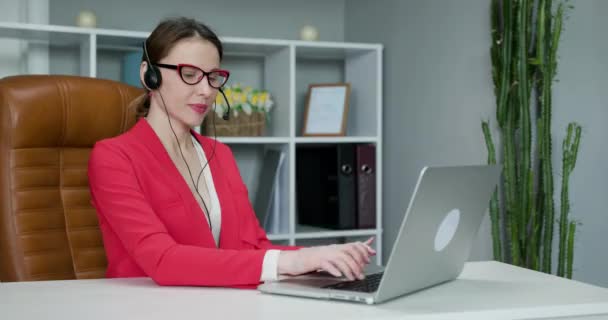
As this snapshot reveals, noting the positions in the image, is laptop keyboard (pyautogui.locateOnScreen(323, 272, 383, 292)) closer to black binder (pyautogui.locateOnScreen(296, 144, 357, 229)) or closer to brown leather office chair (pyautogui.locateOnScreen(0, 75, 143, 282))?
brown leather office chair (pyautogui.locateOnScreen(0, 75, 143, 282))

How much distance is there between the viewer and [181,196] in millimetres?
1718

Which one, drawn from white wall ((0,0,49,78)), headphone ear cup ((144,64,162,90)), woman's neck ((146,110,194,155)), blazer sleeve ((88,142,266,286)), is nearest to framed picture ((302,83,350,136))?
white wall ((0,0,49,78))

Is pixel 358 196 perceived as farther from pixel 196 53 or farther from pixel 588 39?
pixel 196 53

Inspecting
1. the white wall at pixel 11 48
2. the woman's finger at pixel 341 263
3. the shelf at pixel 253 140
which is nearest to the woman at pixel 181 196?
the woman's finger at pixel 341 263

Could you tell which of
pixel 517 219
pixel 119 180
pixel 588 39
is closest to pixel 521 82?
pixel 588 39

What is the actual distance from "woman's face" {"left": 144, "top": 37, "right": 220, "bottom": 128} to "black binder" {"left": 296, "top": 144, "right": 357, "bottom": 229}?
1591 millimetres

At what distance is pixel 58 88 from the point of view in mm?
1922

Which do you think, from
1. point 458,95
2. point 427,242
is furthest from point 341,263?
point 458,95

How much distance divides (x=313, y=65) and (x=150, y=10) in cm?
84

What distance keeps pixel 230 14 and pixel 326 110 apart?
654 mm

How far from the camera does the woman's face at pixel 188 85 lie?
176 centimetres

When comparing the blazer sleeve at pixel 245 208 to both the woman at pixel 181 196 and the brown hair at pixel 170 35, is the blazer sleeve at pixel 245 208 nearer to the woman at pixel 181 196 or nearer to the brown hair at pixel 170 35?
the woman at pixel 181 196

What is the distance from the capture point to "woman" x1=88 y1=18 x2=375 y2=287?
4.61 ft

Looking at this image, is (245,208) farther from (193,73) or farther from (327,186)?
(327,186)
